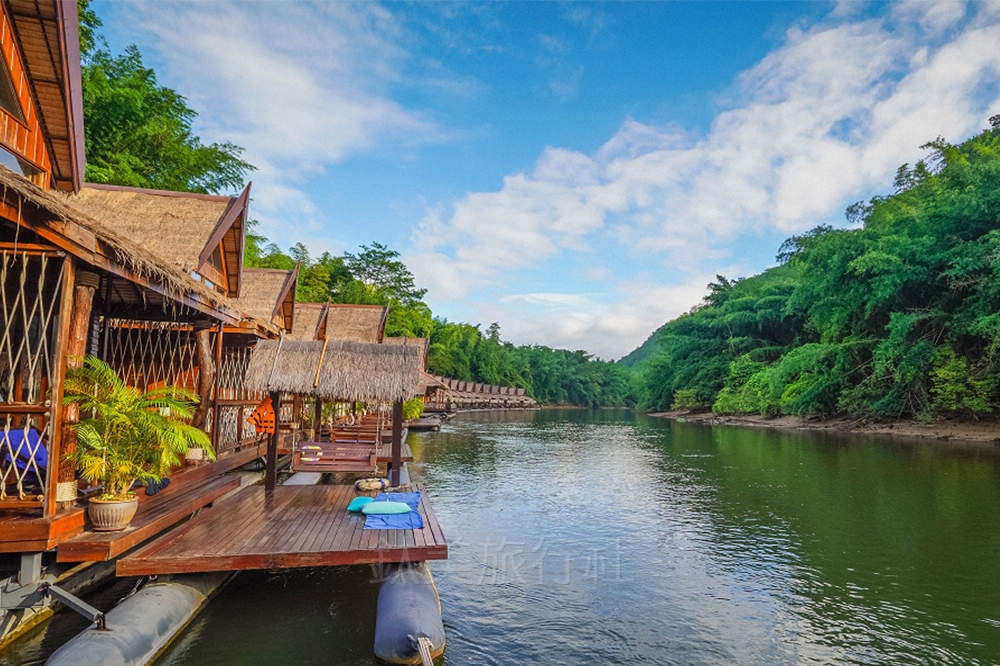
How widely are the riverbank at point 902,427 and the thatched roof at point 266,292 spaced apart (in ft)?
82.5

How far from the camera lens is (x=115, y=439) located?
5672mm

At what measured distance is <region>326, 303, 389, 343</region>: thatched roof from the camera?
75.8ft

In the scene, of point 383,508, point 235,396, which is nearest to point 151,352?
point 235,396

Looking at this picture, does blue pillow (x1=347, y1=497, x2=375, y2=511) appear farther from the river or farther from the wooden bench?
the wooden bench

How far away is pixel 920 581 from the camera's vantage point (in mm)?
7566

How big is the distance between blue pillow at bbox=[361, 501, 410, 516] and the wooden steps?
2.10m

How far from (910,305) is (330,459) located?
97.4 feet

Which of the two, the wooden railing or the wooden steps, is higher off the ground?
the wooden railing

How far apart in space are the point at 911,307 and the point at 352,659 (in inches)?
1228

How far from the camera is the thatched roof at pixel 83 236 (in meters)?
4.39

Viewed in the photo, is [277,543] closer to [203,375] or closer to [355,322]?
[203,375]

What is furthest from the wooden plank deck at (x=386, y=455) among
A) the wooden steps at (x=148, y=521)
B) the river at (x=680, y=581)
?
the wooden steps at (x=148, y=521)

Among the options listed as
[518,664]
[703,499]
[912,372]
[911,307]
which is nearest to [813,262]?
[911,307]

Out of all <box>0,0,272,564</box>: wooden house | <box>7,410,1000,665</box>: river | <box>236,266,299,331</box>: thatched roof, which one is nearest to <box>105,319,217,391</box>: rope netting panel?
<box>0,0,272,564</box>: wooden house
